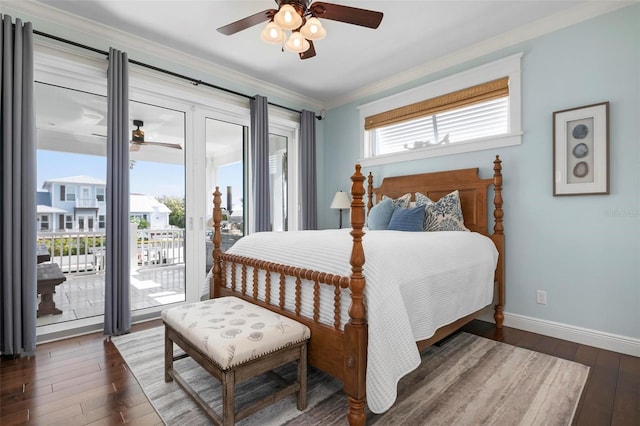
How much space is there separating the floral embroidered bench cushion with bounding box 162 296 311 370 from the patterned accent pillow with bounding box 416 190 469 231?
1.87m

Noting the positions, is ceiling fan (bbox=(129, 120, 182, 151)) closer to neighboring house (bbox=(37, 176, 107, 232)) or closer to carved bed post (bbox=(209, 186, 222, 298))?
neighboring house (bbox=(37, 176, 107, 232))

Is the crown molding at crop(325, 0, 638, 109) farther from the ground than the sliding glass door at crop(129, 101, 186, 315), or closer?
farther from the ground

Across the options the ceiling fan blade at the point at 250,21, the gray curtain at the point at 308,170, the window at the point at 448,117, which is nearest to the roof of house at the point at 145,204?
the gray curtain at the point at 308,170

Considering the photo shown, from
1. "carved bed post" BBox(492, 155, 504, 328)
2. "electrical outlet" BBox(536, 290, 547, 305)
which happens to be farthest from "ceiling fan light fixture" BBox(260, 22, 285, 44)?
"electrical outlet" BBox(536, 290, 547, 305)

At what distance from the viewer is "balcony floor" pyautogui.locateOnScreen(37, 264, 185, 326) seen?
9.91 ft

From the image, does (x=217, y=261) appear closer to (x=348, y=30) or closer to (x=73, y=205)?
(x=73, y=205)

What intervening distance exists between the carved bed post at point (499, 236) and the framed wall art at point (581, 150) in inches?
16.5

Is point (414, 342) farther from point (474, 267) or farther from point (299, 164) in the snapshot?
point (299, 164)

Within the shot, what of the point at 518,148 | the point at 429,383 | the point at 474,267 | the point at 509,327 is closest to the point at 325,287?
the point at 429,383

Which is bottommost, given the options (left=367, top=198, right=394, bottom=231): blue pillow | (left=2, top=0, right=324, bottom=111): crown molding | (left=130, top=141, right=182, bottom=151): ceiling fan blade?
(left=367, top=198, right=394, bottom=231): blue pillow

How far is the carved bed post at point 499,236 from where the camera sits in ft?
9.46

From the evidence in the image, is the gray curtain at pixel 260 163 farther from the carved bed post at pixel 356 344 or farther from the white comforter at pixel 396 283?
the carved bed post at pixel 356 344

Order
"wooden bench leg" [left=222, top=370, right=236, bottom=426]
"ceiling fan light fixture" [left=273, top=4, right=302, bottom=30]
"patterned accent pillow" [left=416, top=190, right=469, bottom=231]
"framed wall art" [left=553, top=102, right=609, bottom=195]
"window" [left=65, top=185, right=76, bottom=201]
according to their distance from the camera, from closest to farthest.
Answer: "wooden bench leg" [left=222, top=370, right=236, bottom=426] → "ceiling fan light fixture" [left=273, top=4, right=302, bottom=30] → "framed wall art" [left=553, top=102, right=609, bottom=195] → "window" [left=65, top=185, right=76, bottom=201] → "patterned accent pillow" [left=416, top=190, right=469, bottom=231]

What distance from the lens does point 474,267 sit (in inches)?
94.2
